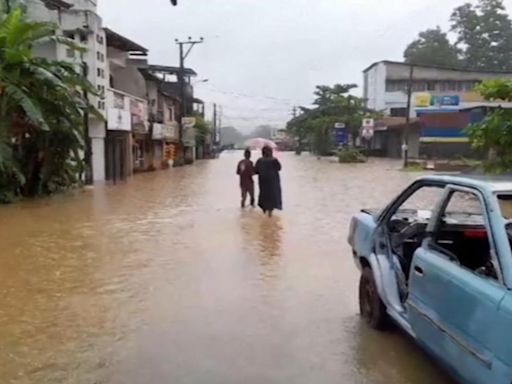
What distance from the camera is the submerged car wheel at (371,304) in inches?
215

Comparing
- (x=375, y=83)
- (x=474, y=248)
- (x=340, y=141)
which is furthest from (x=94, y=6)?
(x=375, y=83)

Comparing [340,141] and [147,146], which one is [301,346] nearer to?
[147,146]

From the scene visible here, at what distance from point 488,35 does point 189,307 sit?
81983 millimetres

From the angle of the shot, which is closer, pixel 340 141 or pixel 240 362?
pixel 240 362

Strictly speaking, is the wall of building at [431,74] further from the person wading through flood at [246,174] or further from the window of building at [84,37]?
the person wading through flood at [246,174]

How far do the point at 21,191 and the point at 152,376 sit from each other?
1506cm

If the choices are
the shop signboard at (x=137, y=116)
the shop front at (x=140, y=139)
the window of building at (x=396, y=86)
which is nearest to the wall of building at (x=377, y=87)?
the window of building at (x=396, y=86)

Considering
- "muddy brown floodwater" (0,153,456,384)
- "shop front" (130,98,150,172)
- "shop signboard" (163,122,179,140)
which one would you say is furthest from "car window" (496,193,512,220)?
"shop signboard" (163,122,179,140)

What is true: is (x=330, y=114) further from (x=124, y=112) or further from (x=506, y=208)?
(x=506, y=208)

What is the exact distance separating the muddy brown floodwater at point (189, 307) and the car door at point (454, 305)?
2.32 ft

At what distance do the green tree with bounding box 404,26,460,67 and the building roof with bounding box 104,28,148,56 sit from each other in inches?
2221

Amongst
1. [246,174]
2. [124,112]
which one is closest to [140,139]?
[124,112]

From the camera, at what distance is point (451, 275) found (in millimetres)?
3779

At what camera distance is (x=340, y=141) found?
6306 cm
